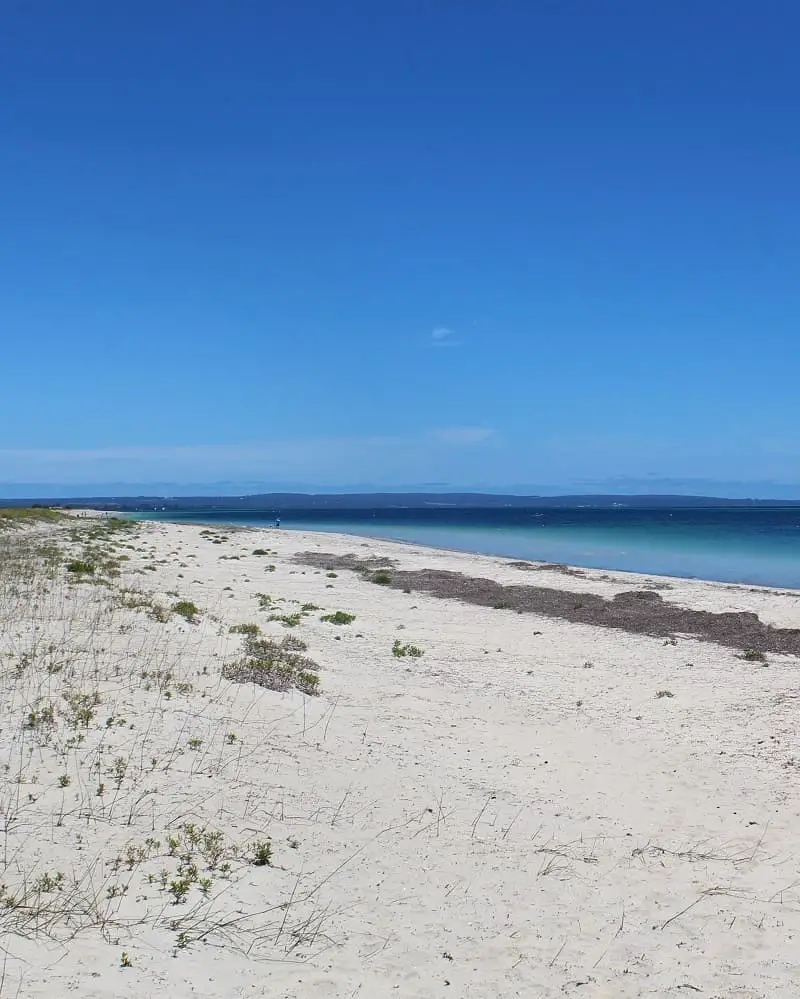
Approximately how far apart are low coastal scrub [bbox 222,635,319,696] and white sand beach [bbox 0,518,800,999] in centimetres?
31

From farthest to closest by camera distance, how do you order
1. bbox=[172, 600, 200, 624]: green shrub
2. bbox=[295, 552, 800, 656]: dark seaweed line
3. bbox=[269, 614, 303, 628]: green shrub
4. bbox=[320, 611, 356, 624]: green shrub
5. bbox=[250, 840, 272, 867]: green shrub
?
bbox=[295, 552, 800, 656]: dark seaweed line < bbox=[320, 611, 356, 624]: green shrub < bbox=[269, 614, 303, 628]: green shrub < bbox=[172, 600, 200, 624]: green shrub < bbox=[250, 840, 272, 867]: green shrub

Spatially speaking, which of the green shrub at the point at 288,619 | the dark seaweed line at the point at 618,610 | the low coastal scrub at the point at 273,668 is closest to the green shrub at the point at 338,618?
the green shrub at the point at 288,619

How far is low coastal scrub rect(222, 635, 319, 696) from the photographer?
1306 cm

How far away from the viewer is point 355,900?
6.88 m

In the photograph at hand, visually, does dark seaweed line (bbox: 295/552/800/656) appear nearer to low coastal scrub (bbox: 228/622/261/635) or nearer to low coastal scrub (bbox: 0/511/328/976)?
low coastal scrub (bbox: 228/622/261/635)

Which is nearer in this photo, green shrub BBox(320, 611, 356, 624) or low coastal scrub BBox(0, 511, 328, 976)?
low coastal scrub BBox(0, 511, 328, 976)

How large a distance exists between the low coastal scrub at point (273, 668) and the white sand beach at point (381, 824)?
31 cm

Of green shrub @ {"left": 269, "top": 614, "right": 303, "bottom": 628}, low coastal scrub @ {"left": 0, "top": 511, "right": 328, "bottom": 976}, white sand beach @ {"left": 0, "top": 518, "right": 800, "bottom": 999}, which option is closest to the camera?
white sand beach @ {"left": 0, "top": 518, "right": 800, "bottom": 999}

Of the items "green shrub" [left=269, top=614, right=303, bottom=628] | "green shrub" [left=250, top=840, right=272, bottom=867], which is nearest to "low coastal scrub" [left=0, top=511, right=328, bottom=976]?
"green shrub" [left=250, top=840, right=272, bottom=867]

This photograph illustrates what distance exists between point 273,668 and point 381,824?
573 cm

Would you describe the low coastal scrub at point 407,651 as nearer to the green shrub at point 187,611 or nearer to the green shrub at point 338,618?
the green shrub at point 338,618

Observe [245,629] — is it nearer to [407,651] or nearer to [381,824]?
[407,651]

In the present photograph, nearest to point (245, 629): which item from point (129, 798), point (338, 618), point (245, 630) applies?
point (245, 630)

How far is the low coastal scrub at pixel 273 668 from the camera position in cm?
1306
